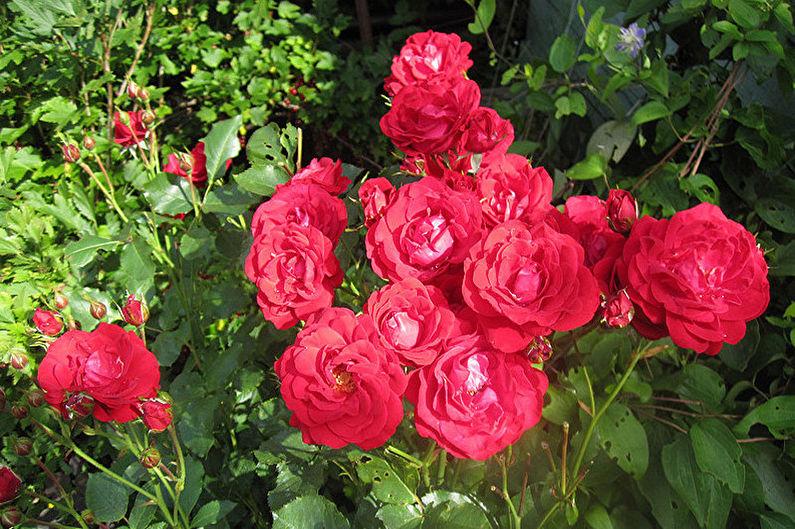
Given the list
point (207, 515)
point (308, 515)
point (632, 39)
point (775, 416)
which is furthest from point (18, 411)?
point (632, 39)

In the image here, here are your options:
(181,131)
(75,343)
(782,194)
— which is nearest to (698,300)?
(75,343)

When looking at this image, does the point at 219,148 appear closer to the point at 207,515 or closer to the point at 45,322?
the point at 45,322

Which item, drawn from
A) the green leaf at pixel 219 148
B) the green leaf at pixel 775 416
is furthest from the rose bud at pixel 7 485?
the green leaf at pixel 775 416

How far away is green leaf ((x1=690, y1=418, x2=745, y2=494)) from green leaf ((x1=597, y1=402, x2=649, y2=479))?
3.8 inches

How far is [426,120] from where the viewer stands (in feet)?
2.70

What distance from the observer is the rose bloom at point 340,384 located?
2.04ft

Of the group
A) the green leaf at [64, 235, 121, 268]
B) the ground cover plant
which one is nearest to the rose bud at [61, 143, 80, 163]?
the ground cover plant

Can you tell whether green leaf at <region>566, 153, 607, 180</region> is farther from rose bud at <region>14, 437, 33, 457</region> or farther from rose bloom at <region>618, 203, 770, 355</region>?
rose bud at <region>14, 437, 33, 457</region>

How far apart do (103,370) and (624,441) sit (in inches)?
35.0

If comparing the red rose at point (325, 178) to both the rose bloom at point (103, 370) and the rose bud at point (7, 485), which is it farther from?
the rose bud at point (7, 485)

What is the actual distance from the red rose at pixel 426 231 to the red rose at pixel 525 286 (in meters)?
0.05

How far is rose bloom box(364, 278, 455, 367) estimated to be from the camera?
0.62 metres

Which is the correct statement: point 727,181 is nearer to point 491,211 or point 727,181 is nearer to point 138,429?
point 491,211

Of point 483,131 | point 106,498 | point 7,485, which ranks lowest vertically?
point 106,498
